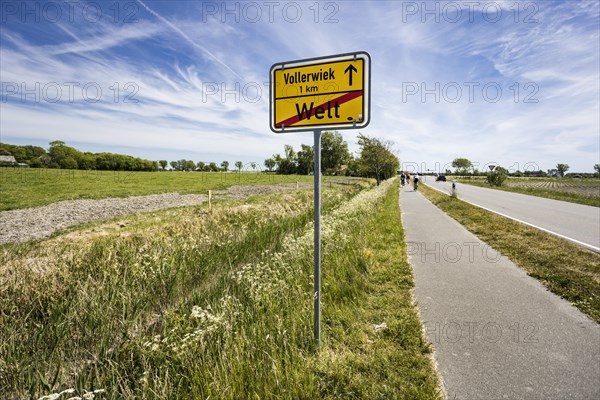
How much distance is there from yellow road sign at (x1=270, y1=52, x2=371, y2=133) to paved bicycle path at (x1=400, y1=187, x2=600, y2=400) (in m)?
2.71

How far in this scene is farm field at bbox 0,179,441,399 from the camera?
2.55 m

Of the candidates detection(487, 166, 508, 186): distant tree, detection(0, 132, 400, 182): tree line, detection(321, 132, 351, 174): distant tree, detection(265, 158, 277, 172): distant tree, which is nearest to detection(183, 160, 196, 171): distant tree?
detection(0, 132, 400, 182): tree line

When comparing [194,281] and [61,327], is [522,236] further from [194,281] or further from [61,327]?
[61,327]

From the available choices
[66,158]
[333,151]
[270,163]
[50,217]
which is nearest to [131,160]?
[66,158]

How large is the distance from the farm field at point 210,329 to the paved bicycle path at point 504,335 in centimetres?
31

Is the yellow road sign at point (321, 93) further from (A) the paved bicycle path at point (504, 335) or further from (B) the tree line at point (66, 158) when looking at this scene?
(B) the tree line at point (66, 158)

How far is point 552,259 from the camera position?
5879mm

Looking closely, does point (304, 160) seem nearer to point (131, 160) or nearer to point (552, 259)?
point (131, 160)

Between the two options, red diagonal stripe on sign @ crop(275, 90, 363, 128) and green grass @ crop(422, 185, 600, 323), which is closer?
red diagonal stripe on sign @ crop(275, 90, 363, 128)

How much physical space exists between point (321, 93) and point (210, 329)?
2640 millimetres

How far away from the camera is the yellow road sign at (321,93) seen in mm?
2416

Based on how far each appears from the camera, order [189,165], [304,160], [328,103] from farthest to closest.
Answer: [189,165] → [304,160] → [328,103]

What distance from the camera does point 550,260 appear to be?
19.1ft

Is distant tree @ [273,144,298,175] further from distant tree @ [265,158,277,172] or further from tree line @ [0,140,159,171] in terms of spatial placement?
tree line @ [0,140,159,171]
